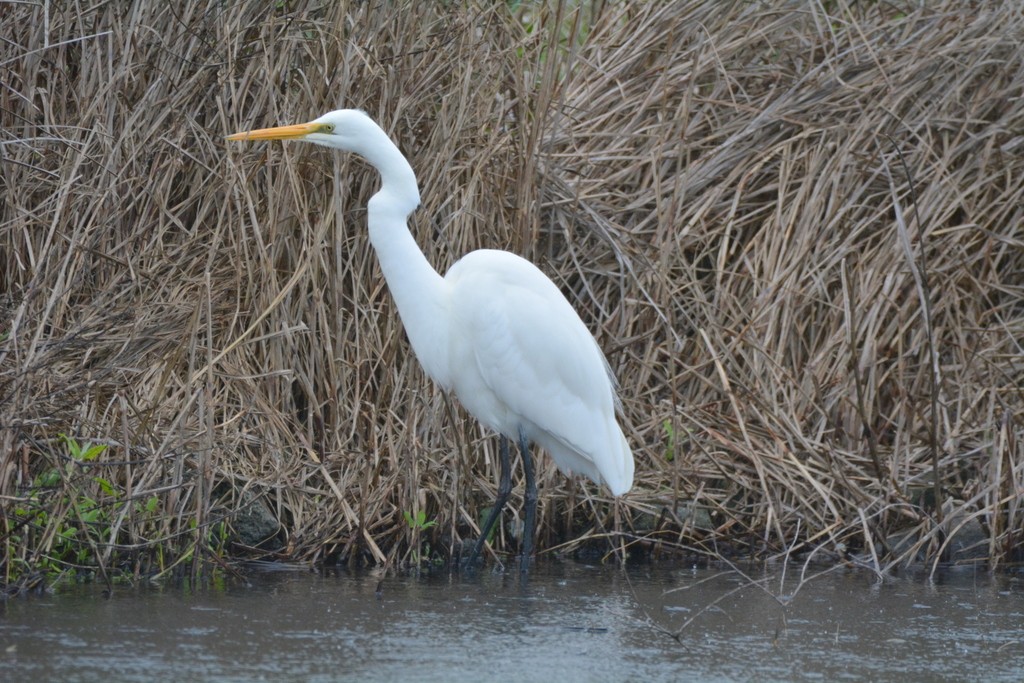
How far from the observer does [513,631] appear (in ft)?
10.9

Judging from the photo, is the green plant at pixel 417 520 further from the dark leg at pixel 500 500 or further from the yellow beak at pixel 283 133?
the yellow beak at pixel 283 133

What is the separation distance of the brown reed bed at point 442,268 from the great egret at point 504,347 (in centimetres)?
20

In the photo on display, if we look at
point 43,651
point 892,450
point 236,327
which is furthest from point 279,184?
point 892,450

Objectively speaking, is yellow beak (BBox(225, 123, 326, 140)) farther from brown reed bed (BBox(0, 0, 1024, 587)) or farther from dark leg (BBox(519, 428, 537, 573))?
dark leg (BBox(519, 428, 537, 573))

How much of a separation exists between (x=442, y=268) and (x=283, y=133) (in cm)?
98

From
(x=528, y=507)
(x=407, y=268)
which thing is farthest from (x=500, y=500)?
(x=407, y=268)

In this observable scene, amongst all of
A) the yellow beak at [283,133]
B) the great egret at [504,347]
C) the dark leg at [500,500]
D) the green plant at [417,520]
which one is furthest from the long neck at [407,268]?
the green plant at [417,520]

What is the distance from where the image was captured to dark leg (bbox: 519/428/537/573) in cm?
412

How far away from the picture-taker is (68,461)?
144 inches

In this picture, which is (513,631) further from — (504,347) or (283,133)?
(283,133)

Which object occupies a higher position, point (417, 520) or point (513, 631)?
point (417, 520)

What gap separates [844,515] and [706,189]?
1664 mm

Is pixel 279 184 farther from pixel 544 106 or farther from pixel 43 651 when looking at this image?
pixel 43 651

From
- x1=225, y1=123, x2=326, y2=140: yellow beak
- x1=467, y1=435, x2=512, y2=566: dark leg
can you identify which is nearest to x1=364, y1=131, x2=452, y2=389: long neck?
x1=225, y1=123, x2=326, y2=140: yellow beak
